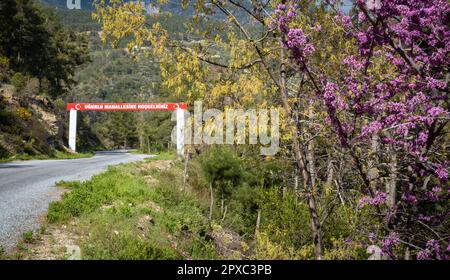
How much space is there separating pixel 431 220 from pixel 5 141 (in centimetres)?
2521

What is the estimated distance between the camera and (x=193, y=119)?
19.7ft

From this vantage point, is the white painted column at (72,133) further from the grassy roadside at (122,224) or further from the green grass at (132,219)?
the green grass at (132,219)

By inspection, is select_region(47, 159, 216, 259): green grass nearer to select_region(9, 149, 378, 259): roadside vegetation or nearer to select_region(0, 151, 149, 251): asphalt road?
select_region(9, 149, 378, 259): roadside vegetation

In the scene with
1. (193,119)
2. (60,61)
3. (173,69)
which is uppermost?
(60,61)

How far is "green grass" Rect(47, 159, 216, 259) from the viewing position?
295 inches

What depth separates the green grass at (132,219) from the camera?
748cm

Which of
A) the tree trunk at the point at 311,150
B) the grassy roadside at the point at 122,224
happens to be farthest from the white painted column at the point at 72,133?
the tree trunk at the point at 311,150

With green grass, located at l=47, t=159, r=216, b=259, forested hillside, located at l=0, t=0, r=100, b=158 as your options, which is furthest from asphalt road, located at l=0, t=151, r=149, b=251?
forested hillside, located at l=0, t=0, r=100, b=158

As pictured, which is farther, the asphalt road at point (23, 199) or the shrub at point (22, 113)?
the shrub at point (22, 113)

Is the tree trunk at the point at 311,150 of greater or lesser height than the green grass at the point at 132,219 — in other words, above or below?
above

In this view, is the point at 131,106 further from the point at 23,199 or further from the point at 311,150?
the point at 311,150

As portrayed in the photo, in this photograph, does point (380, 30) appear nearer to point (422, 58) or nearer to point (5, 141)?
point (422, 58)

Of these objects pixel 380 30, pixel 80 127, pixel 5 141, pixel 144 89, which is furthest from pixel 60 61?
Result: pixel 144 89

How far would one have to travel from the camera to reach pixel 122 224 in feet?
30.7
